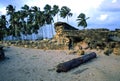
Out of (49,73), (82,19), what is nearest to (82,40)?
(49,73)

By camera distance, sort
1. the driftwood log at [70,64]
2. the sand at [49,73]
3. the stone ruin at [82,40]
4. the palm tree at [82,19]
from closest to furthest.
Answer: the sand at [49,73], the driftwood log at [70,64], the stone ruin at [82,40], the palm tree at [82,19]

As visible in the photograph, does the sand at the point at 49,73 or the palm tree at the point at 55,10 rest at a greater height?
the palm tree at the point at 55,10

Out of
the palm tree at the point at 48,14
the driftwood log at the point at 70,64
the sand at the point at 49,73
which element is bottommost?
the sand at the point at 49,73

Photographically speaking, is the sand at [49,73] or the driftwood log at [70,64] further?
the driftwood log at [70,64]

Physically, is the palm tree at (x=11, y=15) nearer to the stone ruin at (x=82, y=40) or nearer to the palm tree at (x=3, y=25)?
the palm tree at (x=3, y=25)

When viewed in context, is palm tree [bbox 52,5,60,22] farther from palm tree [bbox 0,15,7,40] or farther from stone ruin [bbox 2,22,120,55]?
stone ruin [bbox 2,22,120,55]

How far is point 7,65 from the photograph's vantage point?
2122cm

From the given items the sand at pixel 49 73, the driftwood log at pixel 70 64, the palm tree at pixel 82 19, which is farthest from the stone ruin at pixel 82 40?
the palm tree at pixel 82 19

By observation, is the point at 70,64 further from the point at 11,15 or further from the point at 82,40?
the point at 11,15

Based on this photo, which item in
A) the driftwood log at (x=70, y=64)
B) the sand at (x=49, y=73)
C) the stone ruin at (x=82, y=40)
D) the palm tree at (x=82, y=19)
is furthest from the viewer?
the palm tree at (x=82, y=19)

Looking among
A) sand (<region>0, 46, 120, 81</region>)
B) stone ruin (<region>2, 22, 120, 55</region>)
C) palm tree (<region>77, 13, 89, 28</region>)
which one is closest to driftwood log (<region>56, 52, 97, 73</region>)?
sand (<region>0, 46, 120, 81</region>)

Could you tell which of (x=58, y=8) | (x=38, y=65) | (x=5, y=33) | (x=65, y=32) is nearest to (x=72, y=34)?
(x=65, y=32)

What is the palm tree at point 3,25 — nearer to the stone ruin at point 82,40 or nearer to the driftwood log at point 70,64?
the stone ruin at point 82,40

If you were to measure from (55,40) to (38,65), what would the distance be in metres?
15.9
